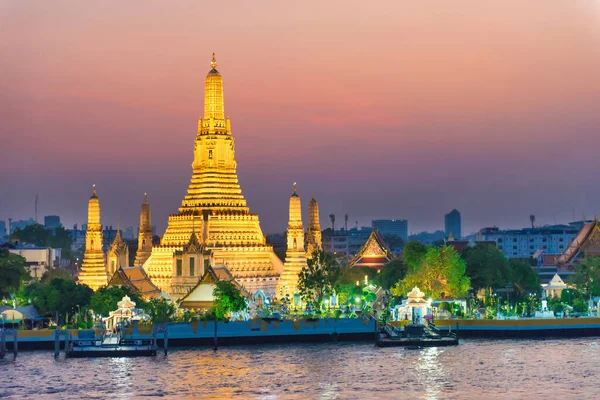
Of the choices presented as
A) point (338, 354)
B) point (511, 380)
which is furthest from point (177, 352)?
point (511, 380)

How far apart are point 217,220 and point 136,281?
8.35m

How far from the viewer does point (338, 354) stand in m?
72.1

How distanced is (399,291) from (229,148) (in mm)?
14909

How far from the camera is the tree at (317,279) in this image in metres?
88.0

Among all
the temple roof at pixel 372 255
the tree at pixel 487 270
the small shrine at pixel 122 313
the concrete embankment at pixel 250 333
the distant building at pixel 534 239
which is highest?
the distant building at pixel 534 239

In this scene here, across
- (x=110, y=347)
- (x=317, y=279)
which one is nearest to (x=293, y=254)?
(x=317, y=279)

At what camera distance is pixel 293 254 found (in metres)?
96.1

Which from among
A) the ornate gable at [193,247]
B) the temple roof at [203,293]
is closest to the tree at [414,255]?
the temple roof at [203,293]

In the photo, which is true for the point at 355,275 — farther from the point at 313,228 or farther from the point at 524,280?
the point at 524,280

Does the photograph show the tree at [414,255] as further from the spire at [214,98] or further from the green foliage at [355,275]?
the spire at [214,98]

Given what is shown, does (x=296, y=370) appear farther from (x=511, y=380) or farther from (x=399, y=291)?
(x=399, y=291)

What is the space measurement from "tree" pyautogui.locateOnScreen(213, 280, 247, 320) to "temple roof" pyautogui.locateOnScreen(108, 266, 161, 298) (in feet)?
22.6

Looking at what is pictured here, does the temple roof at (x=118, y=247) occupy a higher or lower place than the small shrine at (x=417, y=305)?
higher

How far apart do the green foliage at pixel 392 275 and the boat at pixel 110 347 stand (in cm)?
2745
